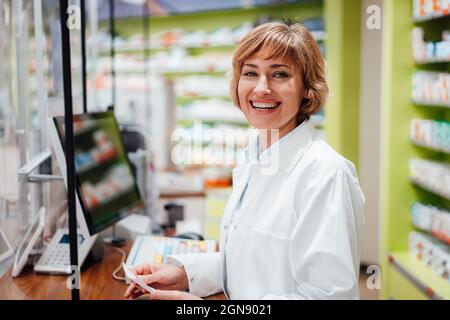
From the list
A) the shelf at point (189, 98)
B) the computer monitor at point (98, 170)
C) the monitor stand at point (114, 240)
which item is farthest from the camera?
the shelf at point (189, 98)

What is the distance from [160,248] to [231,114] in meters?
5.26

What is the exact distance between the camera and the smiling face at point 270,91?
1.41 meters

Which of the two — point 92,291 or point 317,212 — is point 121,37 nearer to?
point 92,291

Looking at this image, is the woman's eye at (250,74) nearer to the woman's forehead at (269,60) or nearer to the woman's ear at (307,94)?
the woman's forehead at (269,60)

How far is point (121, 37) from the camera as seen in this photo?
8.78 meters

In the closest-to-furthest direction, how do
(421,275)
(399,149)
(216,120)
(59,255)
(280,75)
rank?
(280,75)
(59,255)
(421,275)
(399,149)
(216,120)

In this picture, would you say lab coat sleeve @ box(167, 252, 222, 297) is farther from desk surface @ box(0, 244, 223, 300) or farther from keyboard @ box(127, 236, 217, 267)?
keyboard @ box(127, 236, 217, 267)

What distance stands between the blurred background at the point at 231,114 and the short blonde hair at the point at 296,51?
0.32 meters

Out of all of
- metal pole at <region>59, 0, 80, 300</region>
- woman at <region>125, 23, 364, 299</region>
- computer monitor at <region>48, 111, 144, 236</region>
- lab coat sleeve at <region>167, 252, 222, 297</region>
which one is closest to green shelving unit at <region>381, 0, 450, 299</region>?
computer monitor at <region>48, 111, 144, 236</region>

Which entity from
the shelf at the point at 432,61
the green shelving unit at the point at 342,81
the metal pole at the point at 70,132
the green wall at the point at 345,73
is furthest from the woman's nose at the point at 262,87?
the green wall at the point at 345,73

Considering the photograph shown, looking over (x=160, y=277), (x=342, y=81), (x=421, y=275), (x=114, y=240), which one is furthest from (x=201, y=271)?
(x=342, y=81)

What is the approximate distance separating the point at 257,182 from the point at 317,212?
28 cm

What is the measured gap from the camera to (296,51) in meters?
1.39

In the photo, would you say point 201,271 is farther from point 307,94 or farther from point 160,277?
point 307,94
